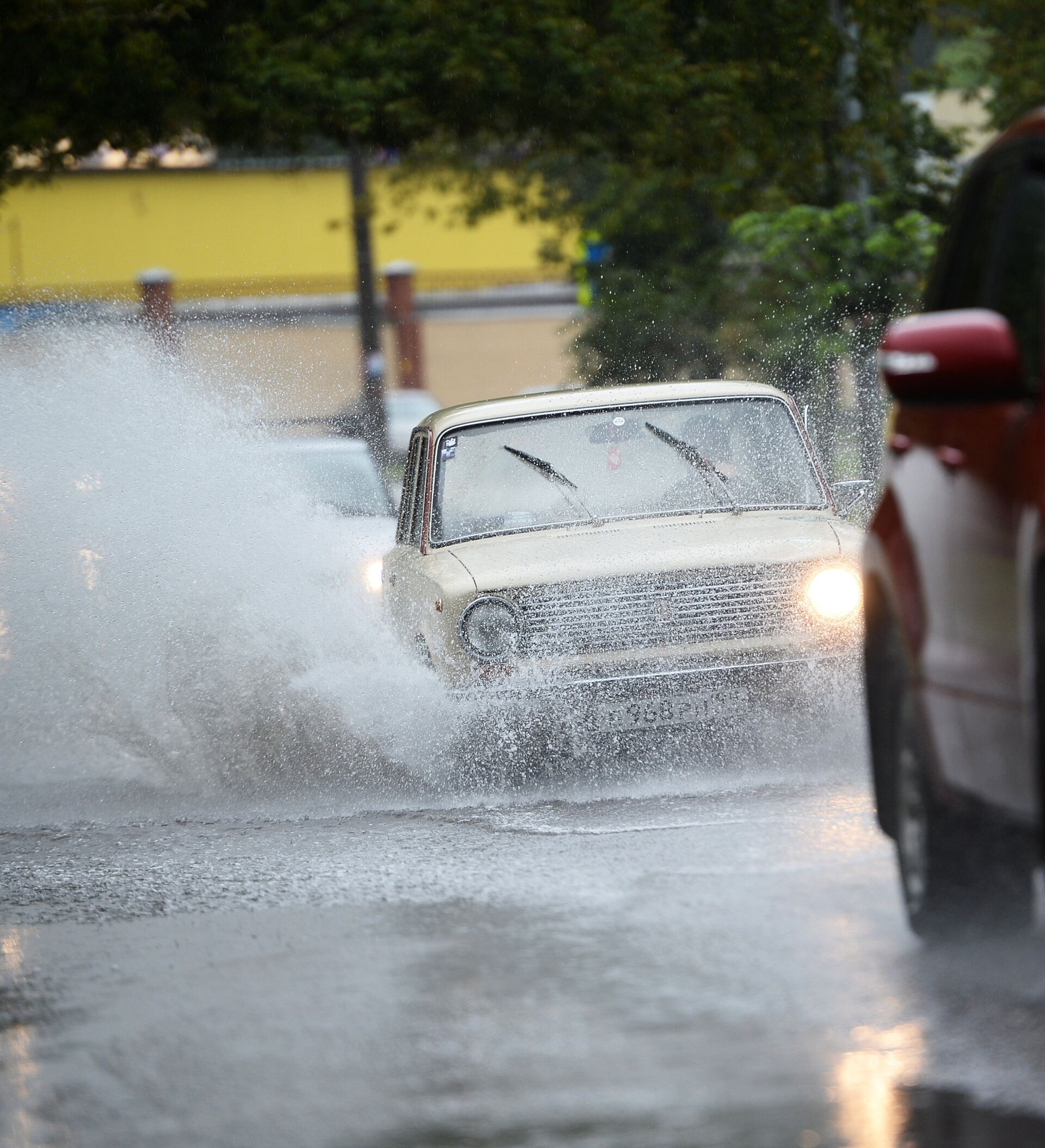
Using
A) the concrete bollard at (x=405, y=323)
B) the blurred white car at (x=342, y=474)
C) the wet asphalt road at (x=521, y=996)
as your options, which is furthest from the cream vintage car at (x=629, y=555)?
the concrete bollard at (x=405, y=323)

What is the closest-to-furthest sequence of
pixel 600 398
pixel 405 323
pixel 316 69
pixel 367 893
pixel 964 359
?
pixel 964 359, pixel 367 893, pixel 600 398, pixel 316 69, pixel 405 323

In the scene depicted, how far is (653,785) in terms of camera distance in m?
8.94

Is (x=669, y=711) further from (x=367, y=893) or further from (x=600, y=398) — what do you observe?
(x=367, y=893)

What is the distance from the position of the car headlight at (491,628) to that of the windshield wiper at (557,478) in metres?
0.93

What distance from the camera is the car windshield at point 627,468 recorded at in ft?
32.9

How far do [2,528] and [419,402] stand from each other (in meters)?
43.8

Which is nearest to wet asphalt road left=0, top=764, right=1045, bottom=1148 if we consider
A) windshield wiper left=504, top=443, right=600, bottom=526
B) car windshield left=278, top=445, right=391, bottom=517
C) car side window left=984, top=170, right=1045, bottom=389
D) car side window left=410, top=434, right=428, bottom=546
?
car side window left=984, top=170, right=1045, bottom=389

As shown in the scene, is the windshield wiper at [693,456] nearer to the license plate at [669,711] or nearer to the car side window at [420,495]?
the car side window at [420,495]

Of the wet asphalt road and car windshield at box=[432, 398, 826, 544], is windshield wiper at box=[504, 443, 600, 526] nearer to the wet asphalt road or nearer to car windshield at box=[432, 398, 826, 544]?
car windshield at box=[432, 398, 826, 544]

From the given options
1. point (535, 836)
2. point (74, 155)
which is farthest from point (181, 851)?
point (74, 155)

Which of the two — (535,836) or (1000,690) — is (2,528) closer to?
(535,836)

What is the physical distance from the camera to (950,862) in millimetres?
5387

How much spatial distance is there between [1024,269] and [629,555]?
172 inches

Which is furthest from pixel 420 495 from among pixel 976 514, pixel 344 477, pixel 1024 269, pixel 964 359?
pixel 344 477
